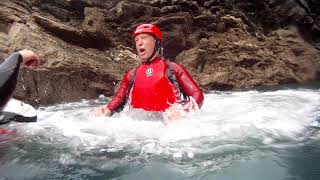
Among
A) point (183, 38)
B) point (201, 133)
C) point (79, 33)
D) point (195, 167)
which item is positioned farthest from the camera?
point (183, 38)

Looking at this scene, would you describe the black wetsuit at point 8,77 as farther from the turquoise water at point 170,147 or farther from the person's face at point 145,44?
the person's face at point 145,44

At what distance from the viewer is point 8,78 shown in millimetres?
2637

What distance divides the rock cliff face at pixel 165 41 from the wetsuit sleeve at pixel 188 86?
309cm

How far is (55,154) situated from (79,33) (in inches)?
237

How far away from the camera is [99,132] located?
4000 mm

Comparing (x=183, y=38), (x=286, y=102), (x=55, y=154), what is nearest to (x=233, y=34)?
(x=183, y=38)

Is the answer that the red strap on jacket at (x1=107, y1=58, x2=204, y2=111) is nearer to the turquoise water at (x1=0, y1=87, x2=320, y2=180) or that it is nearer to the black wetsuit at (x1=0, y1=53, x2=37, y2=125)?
the turquoise water at (x1=0, y1=87, x2=320, y2=180)

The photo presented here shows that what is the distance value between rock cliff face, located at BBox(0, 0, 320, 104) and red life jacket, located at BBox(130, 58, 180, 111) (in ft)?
8.71

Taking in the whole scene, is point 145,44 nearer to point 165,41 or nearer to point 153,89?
point 153,89

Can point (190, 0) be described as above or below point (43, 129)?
above

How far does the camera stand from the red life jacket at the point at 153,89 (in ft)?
15.1

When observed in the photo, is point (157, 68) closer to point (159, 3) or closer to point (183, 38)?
point (183, 38)

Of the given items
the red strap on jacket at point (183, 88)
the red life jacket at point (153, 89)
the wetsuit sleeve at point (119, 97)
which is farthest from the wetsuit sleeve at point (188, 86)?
the wetsuit sleeve at point (119, 97)

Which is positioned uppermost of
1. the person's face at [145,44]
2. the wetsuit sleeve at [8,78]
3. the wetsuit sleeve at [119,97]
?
the person's face at [145,44]
